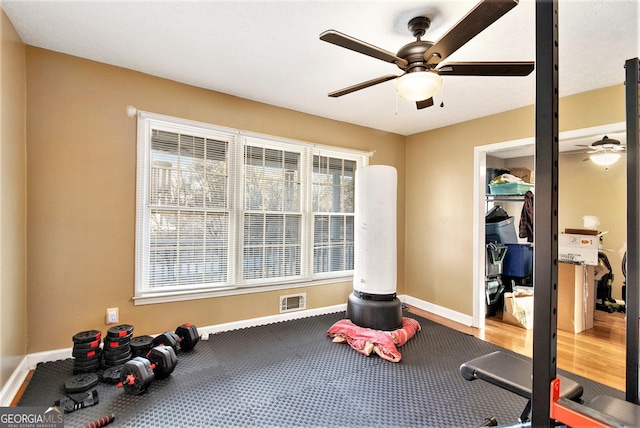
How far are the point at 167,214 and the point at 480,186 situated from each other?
11.8 feet

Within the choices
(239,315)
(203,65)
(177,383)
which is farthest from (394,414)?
(203,65)

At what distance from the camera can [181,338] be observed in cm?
274

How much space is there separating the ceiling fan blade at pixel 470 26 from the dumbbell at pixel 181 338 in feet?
9.44

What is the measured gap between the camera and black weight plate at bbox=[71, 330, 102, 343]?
2.32 meters

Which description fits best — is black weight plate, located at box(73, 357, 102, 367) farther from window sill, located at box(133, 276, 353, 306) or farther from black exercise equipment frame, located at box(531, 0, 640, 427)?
black exercise equipment frame, located at box(531, 0, 640, 427)

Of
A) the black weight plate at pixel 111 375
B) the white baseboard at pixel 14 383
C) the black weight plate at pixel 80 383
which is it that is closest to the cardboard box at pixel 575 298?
the black weight plate at pixel 111 375

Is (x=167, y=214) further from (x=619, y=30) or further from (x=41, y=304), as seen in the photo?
(x=619, y=30)

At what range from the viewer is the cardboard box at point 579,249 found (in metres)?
3.55

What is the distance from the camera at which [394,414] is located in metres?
1.96

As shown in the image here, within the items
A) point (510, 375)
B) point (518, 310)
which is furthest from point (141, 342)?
point (518, 310)

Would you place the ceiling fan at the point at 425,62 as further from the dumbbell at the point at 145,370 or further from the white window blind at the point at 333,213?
the dumbbell at the point at 145,370

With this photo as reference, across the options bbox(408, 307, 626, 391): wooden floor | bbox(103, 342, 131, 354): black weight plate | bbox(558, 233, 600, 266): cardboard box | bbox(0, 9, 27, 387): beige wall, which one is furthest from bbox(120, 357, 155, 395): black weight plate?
bbox(558, 233, 600, 266): cardboard box

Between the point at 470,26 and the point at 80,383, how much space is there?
3275 mm

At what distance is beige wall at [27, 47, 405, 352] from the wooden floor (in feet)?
10.5
